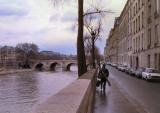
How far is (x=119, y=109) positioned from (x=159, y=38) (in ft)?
119

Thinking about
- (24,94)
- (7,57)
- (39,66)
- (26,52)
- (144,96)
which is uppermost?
(26,52)

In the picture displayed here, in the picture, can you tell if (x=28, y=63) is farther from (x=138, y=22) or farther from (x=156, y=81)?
(x=156, y=81)

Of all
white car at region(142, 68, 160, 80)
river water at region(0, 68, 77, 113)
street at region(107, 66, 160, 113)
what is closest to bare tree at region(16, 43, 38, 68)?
river water at region(0, 68, 77, 113)

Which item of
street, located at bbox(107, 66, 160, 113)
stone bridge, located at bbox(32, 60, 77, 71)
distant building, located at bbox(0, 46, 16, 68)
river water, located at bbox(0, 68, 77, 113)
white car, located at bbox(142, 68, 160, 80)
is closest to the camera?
street, located at bbox(107, 66, 160, 113)

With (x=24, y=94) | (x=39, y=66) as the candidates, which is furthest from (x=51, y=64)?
(x=24, y=94)

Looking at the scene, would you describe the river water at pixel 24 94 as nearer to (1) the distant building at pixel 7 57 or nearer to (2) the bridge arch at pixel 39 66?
(2) the bridge arch at pixel 39 66

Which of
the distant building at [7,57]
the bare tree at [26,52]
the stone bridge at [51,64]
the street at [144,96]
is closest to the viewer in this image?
the street at [144,96]

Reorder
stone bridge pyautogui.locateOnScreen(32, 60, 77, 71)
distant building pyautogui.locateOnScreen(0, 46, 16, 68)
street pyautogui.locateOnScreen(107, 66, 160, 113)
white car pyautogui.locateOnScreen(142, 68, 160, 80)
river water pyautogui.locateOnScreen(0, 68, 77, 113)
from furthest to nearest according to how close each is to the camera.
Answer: distant building pyautogui.locateOnScreen(0, 46, 16, 68)
stone bridge pyautogui.locateOnScreen(32, 60, 77, 71)
white car pyautogui.locateOnScreen(142, 68, 160, 80)
river water pyautogui.locateOnScreen(0, 68, 77, 113)
street pyautogui.locateOnScreen(107, 66, 160, 113)

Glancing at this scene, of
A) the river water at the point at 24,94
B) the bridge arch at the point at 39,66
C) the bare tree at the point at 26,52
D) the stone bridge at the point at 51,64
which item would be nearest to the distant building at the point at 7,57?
the bare tree at the point at 26,52

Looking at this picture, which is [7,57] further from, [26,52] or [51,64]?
[51,64]

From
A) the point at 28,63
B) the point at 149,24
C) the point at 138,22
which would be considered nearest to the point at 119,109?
the point at 149,24

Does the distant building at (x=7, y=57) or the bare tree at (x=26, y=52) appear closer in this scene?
the bare tree at (x=26, y=52)

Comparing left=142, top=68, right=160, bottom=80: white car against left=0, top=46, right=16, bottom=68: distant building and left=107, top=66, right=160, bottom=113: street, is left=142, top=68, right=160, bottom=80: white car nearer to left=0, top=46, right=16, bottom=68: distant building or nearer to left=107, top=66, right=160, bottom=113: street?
left=107, top=66, right=160, bottom=113: street

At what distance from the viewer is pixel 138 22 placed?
7162cm
